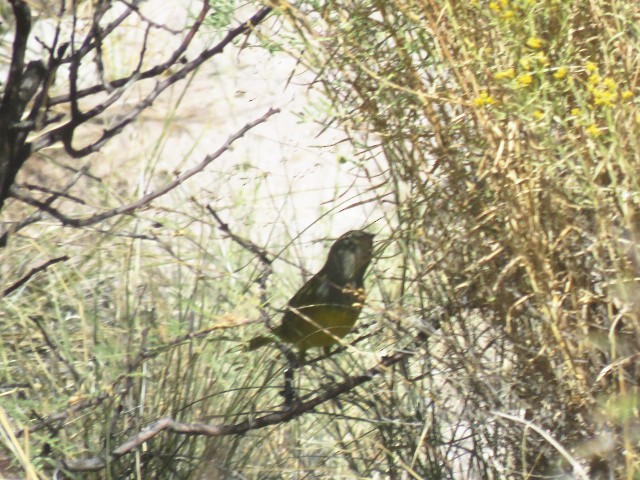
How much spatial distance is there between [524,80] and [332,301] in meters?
1.01

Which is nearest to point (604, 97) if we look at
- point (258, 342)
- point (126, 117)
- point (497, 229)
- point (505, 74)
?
point (505, 74)

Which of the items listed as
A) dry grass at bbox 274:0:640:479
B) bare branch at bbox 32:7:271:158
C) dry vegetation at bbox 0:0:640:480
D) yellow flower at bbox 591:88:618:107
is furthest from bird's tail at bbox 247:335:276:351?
yellow flower at bbox 591:88:618:107

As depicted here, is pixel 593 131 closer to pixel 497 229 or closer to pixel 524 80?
pixel 524 80

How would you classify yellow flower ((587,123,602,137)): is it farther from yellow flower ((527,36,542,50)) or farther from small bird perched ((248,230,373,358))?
small bird perched ((248,230,373,358))

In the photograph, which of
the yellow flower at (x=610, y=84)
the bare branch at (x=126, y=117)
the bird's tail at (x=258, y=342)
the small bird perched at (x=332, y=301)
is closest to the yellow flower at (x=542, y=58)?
the yellow flower at (x=610, y=84)

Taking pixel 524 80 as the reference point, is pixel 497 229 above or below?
below

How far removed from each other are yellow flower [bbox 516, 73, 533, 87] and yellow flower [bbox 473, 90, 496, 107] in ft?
0.18

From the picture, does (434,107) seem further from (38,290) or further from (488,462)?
(38,290)

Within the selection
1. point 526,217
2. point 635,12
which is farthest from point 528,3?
point 526,217

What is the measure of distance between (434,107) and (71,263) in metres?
2.09

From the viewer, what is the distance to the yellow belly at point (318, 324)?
99.0 inches

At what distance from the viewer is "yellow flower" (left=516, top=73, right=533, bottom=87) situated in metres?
1.71

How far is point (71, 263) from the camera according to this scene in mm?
3836

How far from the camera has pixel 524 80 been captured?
5.62 feet
